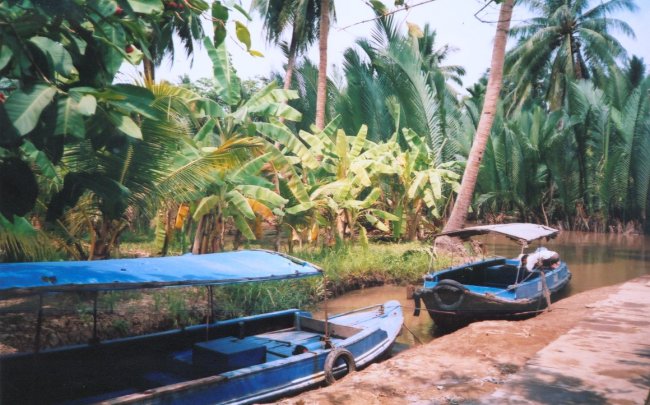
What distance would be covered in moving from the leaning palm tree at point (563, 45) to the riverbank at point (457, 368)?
2124 cm

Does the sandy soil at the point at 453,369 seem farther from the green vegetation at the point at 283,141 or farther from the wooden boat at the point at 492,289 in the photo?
the green vegetation at the point at 283,141

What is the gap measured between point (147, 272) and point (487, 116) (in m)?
10.6

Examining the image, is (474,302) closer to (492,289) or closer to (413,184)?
(492,289)

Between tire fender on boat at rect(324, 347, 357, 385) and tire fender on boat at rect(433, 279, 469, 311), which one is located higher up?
tire fender on boat at rect(433, 279, 469, 311)

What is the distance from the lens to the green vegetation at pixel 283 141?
2.02 m

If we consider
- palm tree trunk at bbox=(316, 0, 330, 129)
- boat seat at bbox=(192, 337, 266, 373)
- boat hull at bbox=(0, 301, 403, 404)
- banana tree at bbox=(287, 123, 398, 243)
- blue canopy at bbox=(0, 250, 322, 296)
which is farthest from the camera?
palm tree trunk at bbox=(316, 0, 330, 129)

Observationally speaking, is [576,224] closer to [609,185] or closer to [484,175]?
[609,185]

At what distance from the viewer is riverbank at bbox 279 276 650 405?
511 cm

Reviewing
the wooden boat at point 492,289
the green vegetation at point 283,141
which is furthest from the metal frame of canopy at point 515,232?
the green vegetation at point 283,141

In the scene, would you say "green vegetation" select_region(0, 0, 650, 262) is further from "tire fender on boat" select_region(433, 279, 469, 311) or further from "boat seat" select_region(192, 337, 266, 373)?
"tire fender on boat" select_region(433, 279, 469, 311)

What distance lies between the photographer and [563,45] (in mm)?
27516

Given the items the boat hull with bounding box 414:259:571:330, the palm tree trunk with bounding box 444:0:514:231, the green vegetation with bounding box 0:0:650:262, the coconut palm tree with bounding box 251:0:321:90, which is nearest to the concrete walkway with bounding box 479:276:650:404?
the boat hull with bounding box 414:259:571:330

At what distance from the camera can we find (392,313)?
826 cm

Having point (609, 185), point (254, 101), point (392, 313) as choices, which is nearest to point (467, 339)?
point (392, 313)
